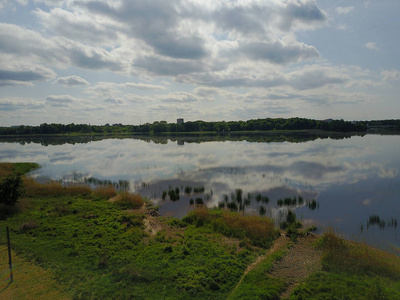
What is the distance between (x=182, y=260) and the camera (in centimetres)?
1122

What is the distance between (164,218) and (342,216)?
1408 centimetres

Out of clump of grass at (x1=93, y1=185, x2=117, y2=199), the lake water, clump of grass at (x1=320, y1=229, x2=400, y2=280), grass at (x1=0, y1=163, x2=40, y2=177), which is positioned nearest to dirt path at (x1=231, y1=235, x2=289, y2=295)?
clump of grass at (x1=320, y1=229, x2=400, y2=280)

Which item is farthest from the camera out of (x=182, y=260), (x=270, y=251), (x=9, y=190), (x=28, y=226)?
(x=9, y=190)

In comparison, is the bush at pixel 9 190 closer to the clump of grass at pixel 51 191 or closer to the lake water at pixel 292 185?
the clump of grass at pixel 51 191

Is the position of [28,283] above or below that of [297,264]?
above

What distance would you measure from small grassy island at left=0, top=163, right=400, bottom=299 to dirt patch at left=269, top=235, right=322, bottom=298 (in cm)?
5

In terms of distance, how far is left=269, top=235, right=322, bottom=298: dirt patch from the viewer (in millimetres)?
9953

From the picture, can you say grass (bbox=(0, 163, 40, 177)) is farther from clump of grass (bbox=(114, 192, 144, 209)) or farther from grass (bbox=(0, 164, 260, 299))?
clump of grass (bbox=(114, 192, 144, 209))

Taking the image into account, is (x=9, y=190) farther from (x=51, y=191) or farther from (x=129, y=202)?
(x=129, y=202)

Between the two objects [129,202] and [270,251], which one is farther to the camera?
[129,202]

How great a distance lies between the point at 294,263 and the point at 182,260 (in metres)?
5.43

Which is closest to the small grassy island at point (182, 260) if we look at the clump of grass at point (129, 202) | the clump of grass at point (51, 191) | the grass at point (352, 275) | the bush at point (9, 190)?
the grass at point (352, 275)

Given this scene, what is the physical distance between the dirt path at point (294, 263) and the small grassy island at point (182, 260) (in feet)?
0.16

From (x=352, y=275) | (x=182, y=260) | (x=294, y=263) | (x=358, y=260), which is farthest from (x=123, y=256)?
(x=358, y=260)
